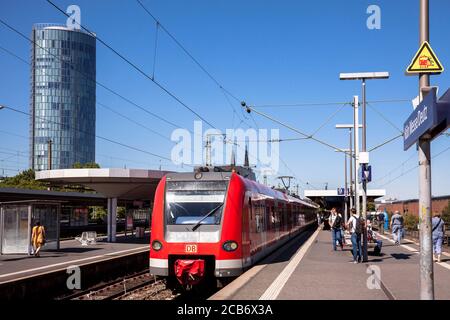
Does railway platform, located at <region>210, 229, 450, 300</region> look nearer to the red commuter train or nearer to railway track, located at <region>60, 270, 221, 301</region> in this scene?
the red commuter train

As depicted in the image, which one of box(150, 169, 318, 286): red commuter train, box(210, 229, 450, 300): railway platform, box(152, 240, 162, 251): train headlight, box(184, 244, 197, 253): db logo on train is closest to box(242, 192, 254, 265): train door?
box(150, 169, 318, 286): red commuter train

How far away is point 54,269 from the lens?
1703 cm

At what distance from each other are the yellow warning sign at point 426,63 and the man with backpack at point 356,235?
29.9 ft

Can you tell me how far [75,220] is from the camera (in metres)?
47.9

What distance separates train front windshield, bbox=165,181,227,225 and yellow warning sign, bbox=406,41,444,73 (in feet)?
22.6

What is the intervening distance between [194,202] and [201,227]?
73cm

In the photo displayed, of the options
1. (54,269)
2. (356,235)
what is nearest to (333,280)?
(356,235)

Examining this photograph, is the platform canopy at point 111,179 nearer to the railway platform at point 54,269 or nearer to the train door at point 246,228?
the railway platform at point 54,269

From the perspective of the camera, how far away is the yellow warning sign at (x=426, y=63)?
659 cm

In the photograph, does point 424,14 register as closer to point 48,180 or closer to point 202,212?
point 202,212

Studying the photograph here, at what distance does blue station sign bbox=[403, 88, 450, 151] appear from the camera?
564 cm

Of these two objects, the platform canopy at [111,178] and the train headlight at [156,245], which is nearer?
the train headlight at [156,245]

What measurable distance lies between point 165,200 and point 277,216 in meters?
8.46

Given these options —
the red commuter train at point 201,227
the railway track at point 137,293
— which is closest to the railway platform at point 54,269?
the railway track at point 137,293
